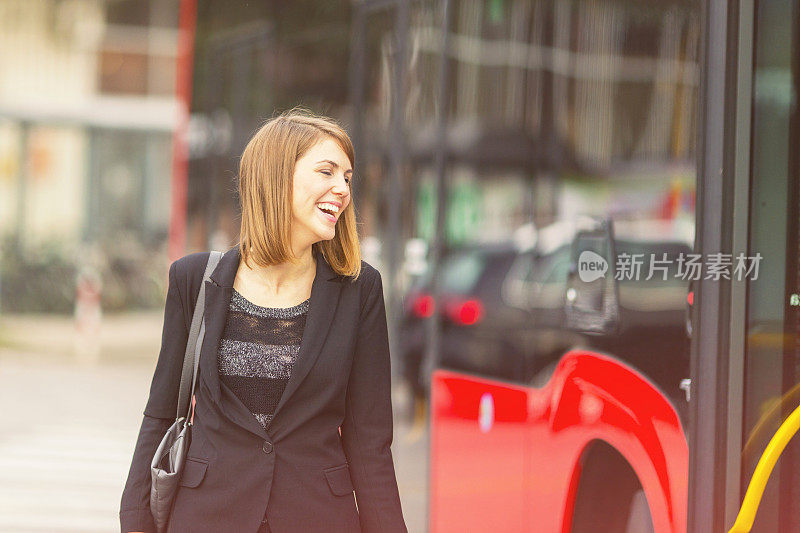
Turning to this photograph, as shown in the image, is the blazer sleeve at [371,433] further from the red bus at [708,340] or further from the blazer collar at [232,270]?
the red bus at [708,340]

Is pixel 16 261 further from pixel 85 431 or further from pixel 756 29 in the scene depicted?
pixel 756 29

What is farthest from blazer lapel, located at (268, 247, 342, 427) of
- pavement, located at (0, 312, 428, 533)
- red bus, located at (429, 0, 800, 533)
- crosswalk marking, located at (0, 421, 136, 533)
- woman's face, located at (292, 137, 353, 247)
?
crosswalk marking, located at (0, 421, 136, 533)

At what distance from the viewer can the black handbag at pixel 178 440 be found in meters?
2.49

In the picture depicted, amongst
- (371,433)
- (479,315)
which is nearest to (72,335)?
(479,315)

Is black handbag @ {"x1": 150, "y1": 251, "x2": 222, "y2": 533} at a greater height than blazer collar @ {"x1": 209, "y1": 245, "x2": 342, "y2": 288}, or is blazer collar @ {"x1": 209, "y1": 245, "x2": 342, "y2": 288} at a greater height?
blazer collar @ {"x1": 209, "y1": 245, "x2": 342, "y2": 288}

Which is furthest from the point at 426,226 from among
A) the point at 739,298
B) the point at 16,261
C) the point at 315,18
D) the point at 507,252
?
the point at 16,261

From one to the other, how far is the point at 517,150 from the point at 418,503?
334cm

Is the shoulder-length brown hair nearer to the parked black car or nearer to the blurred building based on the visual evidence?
the parked black car

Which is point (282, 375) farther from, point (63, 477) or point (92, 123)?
point (92, 123)

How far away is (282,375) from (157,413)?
284mm

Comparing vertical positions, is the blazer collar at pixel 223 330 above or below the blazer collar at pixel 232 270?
below

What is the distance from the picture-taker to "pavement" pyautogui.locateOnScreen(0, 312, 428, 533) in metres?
7.31

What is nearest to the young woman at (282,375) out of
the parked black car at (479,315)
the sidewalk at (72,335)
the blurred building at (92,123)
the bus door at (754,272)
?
the bus door at (754,272)

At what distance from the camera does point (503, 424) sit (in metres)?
4.38
